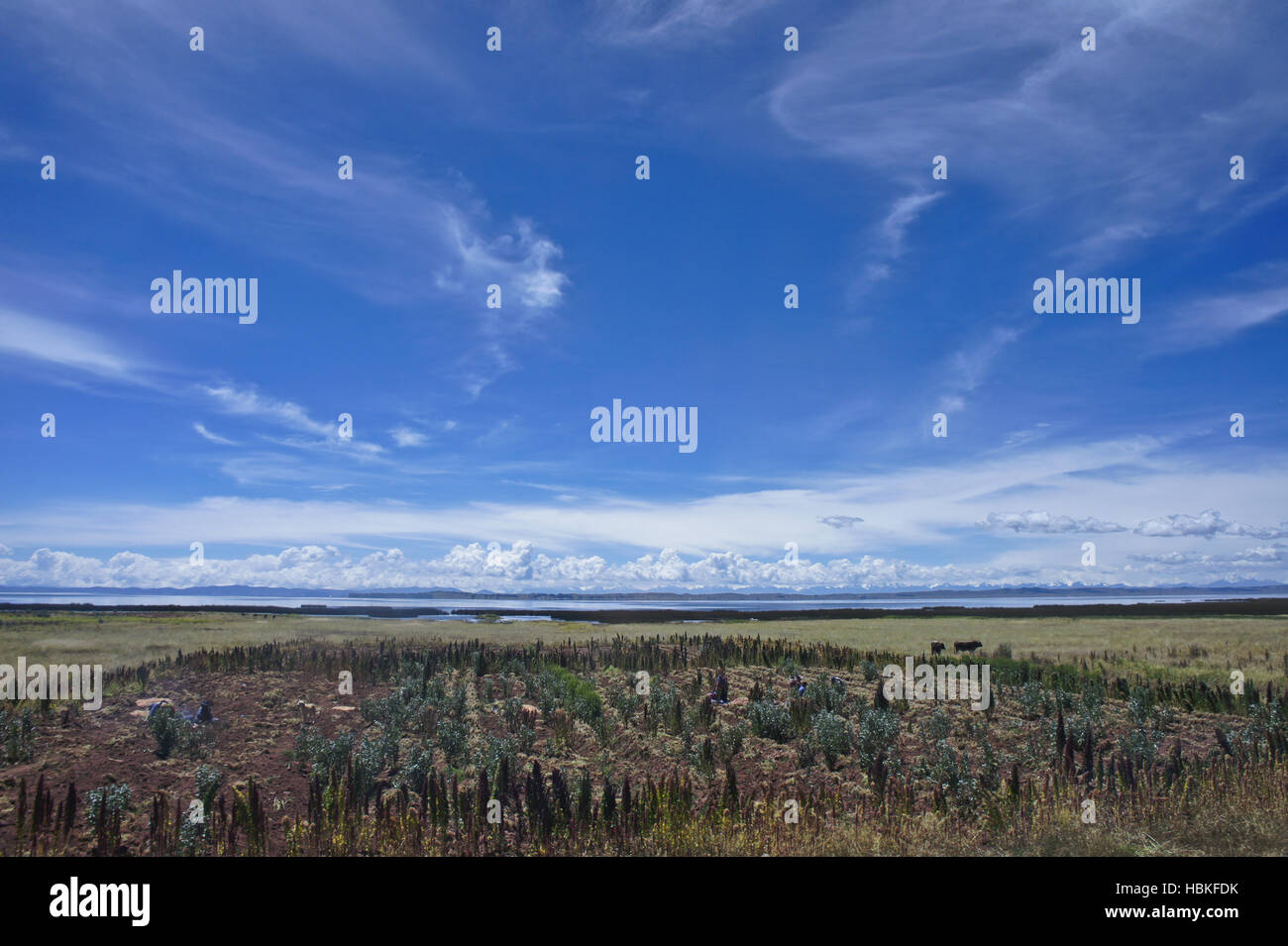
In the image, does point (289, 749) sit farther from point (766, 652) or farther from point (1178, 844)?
point (766, 652)

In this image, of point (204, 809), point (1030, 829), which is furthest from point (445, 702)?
point (1030, 829)

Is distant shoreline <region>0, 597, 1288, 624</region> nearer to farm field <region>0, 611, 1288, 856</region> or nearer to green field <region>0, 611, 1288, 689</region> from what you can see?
green field <region>0, 611, 1288, 689</region>

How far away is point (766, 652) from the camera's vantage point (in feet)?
76.3

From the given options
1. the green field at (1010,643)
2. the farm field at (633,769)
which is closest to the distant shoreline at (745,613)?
the green field at (1010,643)

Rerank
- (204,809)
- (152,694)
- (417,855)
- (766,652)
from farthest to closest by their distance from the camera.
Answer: (766,652), (152,694), (204,809), (417,855)

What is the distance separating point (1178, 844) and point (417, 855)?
28.9 ft

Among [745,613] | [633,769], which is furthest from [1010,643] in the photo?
[745,613]

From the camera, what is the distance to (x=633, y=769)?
10.8m

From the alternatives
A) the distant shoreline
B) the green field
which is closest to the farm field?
the green field

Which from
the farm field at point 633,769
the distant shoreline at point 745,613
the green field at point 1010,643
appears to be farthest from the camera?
the distant shoreline at point 745,613

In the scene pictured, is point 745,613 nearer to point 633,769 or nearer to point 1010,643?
point 1010,643

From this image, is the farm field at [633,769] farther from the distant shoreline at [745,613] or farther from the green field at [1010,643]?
the distant shoreline at [745,613]

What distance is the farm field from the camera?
8039 mm

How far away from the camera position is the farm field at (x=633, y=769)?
26.4 feet
